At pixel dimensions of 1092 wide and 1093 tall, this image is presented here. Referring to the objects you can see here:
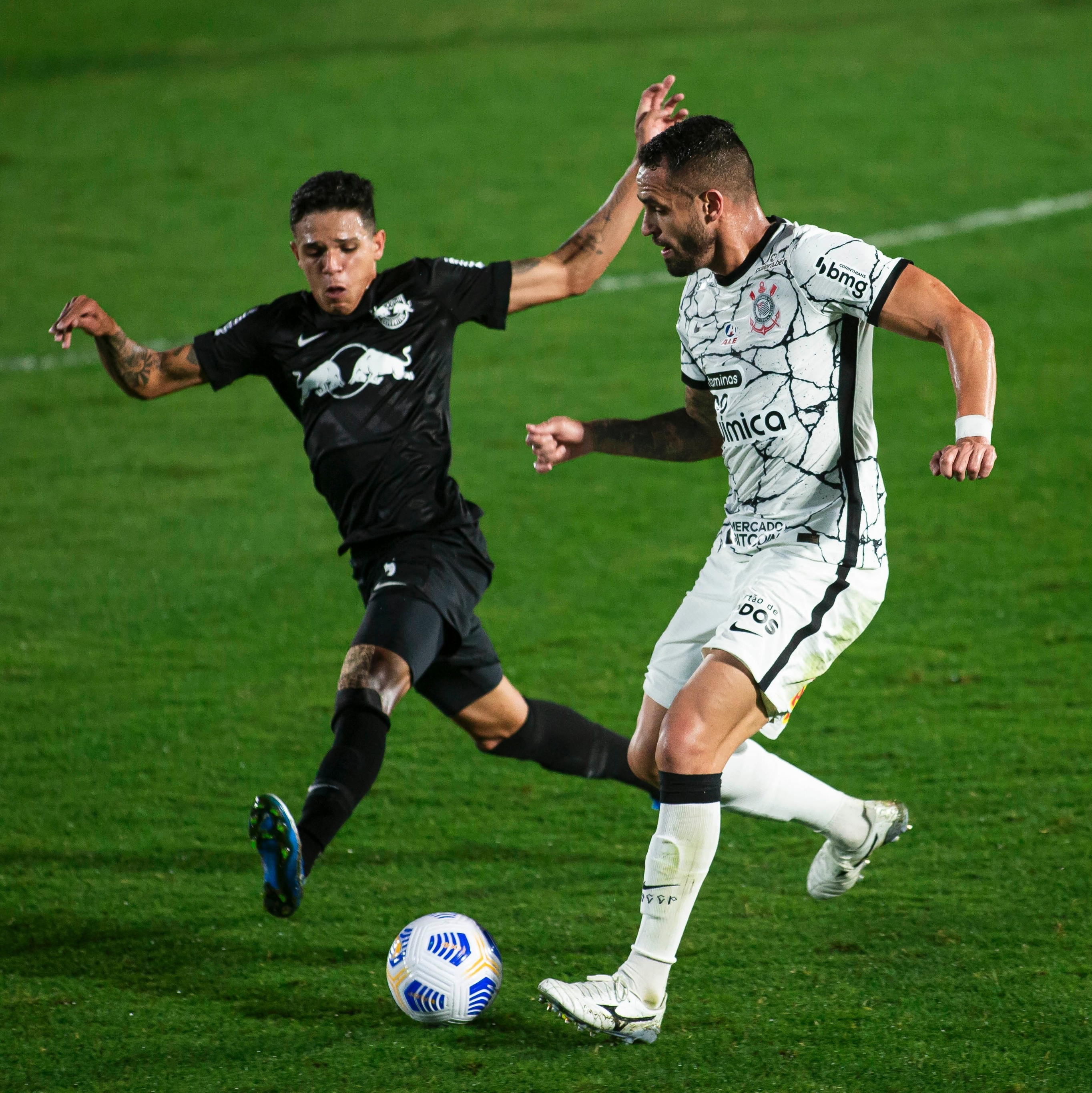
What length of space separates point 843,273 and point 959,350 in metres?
0.38

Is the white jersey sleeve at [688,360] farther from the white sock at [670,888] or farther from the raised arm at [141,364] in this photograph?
the raised arm at [141,364]

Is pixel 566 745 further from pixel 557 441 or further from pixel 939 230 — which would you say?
pixel 939 230

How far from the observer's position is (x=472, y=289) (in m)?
4.84

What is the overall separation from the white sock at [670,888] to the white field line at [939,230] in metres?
8.55

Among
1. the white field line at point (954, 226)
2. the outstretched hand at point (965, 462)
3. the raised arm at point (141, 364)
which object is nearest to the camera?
the outstretched hand at point (965, 462)

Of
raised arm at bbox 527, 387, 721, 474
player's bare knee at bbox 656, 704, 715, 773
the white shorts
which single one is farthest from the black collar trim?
player's bare knee at bbox 656, 704, 715, 773

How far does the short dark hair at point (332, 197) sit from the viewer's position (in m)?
4.57

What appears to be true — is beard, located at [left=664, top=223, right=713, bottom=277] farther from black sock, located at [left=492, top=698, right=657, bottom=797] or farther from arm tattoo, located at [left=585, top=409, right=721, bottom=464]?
black sock, located at [left=492, top=698, right=657, bottom=797]

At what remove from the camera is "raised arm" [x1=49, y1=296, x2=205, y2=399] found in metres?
4.49

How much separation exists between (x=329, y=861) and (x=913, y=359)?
275 inches

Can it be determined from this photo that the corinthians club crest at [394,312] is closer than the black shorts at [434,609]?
No

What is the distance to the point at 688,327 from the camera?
4074mm

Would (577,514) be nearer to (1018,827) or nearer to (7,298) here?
(1018,827)

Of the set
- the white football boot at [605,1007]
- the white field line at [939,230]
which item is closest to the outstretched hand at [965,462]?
the white football boot at [605,1007]
